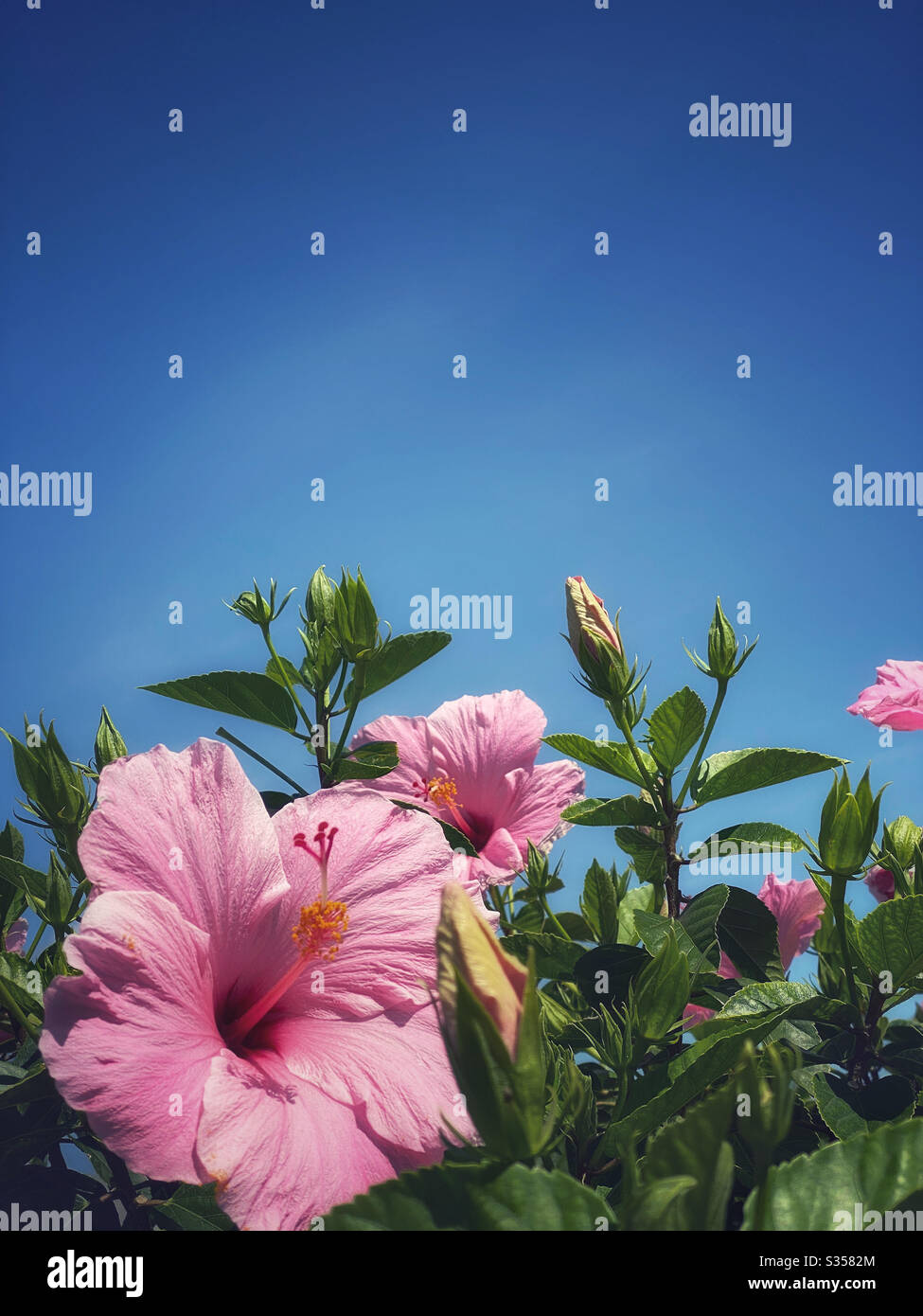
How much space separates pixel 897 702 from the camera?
172 cm

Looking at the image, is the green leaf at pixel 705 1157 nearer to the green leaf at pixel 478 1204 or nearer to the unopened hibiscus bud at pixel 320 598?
the green leaf at pixel 478 1204

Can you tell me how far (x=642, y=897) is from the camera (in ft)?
5.80

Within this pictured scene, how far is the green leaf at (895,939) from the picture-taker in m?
1.18

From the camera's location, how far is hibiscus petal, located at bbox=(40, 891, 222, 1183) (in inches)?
31.9

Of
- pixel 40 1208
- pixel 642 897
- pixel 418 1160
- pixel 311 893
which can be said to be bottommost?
pixel 40 1208

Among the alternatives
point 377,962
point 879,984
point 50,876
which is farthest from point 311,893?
point 879,984

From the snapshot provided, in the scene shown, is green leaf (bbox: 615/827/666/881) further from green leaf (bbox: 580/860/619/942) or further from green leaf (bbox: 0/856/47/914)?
green leaf (bbox: 0/856/47/914)

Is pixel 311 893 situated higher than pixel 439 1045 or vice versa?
pixel 311 893

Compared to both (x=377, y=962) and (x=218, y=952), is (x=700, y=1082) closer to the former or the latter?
(x=377, y=962)

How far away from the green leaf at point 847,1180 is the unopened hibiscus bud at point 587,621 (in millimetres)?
915

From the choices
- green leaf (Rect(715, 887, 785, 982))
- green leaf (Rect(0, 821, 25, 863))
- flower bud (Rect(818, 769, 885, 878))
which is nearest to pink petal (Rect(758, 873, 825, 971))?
green leaf (Rect(715, 887, 785, 982))

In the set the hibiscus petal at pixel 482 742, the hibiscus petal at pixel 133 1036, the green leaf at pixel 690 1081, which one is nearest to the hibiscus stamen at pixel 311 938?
the hibiscus petal at pixel 133 1036

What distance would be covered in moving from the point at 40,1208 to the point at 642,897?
111 cm

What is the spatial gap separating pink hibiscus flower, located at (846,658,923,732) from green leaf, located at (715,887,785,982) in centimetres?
51
